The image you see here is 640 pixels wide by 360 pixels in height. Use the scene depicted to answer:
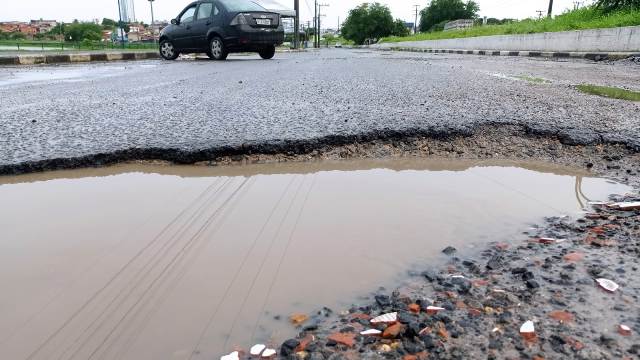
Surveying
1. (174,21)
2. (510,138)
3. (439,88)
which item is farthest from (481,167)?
(174,21)

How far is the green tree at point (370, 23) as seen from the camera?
9706 centimetres

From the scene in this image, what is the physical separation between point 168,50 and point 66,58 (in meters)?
3.17

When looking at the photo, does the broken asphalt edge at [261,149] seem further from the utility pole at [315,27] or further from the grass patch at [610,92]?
the utility pole at [315,27]

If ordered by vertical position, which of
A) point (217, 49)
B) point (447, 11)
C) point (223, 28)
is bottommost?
point (217, 49)

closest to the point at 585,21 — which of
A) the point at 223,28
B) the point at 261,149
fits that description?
the point at 223,28

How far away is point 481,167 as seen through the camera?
2770 millimetres

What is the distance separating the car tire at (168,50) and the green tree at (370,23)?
8940cm

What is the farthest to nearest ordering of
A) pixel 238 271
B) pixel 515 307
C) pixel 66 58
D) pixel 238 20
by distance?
1. pixel 66 58
2. pixel 238 20
3. pixel 238 271
4. pixel 515 307

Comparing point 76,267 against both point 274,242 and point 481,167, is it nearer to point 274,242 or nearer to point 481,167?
point 274,242

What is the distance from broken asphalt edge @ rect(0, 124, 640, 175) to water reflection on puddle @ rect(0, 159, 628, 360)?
10 cm

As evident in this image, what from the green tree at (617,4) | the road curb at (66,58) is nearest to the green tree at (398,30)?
the green tree at (617,4)

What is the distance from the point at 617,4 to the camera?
14922 mm

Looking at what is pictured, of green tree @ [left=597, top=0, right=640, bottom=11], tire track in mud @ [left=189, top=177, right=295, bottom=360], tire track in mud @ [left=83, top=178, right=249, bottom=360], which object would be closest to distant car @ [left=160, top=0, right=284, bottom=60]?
tire track in mud @ [left=83, top=178, right=249, bottom=360]

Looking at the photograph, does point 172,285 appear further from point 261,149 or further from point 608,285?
point 261,149
